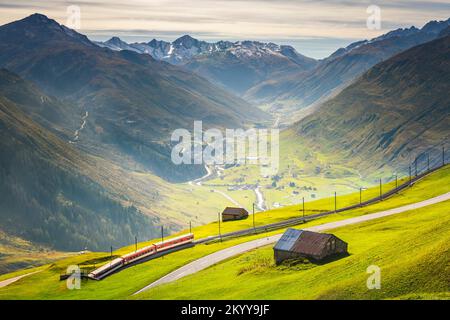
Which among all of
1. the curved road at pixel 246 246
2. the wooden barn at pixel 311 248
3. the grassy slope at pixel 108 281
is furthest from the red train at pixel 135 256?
the wooden barn at pixel 311 248

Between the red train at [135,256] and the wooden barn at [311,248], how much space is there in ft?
153

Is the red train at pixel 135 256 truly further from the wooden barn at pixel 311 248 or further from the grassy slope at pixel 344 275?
the wooden barn at pixel 311 248

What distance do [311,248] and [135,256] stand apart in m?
56.8

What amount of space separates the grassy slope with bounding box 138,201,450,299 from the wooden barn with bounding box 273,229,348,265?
7.83 ft

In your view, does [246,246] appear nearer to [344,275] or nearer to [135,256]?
[135,256]

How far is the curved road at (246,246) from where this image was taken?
120 m

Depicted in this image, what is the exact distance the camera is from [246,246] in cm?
14088

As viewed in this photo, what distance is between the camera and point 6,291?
136250 mm

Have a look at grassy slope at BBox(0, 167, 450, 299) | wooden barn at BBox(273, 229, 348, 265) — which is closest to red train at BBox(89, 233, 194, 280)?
grassy slope at BBox(0, 167, 450, 299)

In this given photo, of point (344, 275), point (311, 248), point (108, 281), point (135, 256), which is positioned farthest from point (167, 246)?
point (344, 275)

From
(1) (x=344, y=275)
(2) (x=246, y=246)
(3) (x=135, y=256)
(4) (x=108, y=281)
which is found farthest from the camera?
(3) (x=135, y=256)
